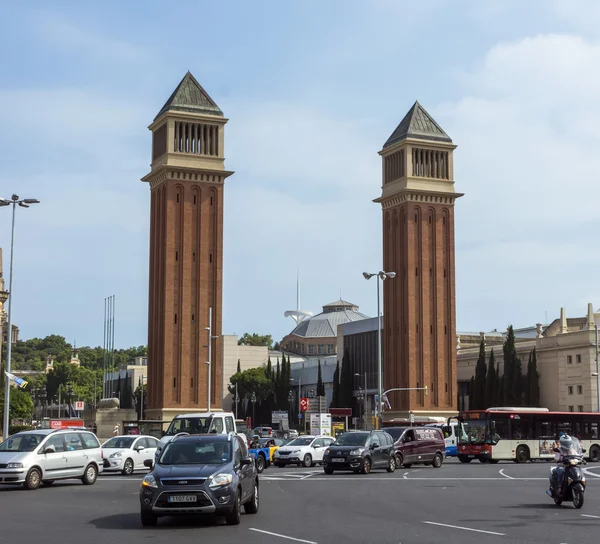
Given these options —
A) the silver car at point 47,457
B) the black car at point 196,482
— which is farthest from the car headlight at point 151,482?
the silver car at point 47,457

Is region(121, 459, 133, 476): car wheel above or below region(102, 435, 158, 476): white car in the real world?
below

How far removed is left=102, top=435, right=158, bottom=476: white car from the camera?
3341cm

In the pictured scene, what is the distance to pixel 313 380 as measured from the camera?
134 m

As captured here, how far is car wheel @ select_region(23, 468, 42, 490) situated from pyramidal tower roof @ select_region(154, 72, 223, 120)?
60.8 m

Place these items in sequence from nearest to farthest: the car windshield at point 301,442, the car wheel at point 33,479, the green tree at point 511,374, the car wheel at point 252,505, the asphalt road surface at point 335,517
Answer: the asphalt road surface at point 335,517
the car wheel at point 252,505
the car wheel at point 33,479
the car windshield at point 301,442
the green tree at point 511,374

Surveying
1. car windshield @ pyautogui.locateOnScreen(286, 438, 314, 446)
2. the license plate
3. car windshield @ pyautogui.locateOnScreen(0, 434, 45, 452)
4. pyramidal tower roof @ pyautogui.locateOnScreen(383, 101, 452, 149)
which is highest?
pyramidal tower roof @ pyautogui.locateOnScreen(383, 101, 452, 149)

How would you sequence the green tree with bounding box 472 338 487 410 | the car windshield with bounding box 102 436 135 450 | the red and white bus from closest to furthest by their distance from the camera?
the car windshield with bounding box 102 436 135 450, the red and white bus, the green tree with bounding box 472 338 487 410

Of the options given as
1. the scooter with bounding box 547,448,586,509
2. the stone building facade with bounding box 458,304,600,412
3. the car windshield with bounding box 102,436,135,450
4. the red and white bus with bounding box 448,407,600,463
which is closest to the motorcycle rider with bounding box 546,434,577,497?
the scooter with bounding box 547,448,586,509

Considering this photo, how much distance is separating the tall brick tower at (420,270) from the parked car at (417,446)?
47.6 meters

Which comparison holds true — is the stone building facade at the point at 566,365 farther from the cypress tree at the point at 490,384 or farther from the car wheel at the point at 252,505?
the car wheel at the point at 252,505

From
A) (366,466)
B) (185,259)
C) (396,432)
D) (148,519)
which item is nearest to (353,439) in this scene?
(366,466)

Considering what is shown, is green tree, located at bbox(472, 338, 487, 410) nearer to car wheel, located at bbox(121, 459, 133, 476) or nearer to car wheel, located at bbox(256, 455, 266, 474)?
car wheel, located at bbox(256, 455, 266, 474)

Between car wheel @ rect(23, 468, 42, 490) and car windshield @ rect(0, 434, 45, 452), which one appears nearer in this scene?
car wheel @ rect(23, 468, 42, 490)

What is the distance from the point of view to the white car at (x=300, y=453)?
138 feet
